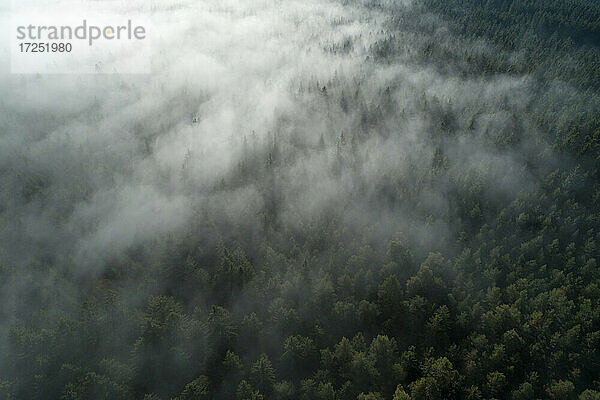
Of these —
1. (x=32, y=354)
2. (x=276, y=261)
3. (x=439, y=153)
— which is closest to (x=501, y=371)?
(x=276, y=261)

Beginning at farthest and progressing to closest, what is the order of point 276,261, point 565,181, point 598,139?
point 598,139 → point 565,181 → point 276,261

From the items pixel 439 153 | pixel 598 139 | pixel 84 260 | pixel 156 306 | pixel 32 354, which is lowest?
pixel 84 260

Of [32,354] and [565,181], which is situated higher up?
[565,181]

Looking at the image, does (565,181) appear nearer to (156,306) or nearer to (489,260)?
(489,260)

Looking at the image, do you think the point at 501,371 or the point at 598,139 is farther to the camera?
the point at 598,139

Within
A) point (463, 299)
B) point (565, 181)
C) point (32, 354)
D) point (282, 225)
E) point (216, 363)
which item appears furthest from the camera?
point (565, 181)

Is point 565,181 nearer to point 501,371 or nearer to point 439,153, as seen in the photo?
point 439,153

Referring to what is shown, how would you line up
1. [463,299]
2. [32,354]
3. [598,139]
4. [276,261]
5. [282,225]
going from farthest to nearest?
[598,139] → [282,225] → [276,261] → [463,299] → [32,354]

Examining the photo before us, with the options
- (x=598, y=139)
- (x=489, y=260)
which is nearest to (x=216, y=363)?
(x=489, y=260)

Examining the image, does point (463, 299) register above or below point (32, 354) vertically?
above
